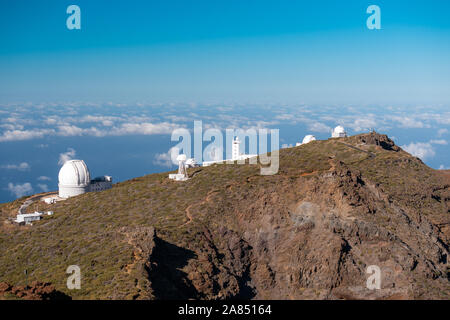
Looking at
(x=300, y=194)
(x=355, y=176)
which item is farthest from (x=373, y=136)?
(x=300, y=194)

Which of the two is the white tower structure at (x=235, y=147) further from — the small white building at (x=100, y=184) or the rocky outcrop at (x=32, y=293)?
the rocky outcrop at (x=32, y=293)

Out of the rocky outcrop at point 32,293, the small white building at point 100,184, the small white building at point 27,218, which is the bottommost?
the small white building at point 27,218

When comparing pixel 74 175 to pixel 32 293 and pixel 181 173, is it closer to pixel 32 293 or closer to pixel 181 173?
pixel 181 173

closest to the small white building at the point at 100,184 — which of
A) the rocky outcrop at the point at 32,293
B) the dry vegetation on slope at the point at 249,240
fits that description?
the dry vegetation on slope at the point at 249,240

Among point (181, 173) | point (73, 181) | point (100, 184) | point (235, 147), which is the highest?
point (235, 147)

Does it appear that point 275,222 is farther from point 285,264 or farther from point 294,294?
point 294,294

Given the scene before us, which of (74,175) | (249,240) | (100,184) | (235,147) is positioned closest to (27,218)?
(74,175)

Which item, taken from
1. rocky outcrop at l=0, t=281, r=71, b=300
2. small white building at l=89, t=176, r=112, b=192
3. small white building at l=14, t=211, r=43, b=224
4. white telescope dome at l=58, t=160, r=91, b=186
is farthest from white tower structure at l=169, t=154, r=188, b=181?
rocky outcrop at l=0, t=281, r=71, b=300
